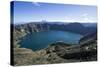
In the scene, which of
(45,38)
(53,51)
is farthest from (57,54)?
(45,38)

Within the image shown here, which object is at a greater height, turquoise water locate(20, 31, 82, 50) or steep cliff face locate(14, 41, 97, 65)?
turquoise water locate(20, 31, 82, 50)

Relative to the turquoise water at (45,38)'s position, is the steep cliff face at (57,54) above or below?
below

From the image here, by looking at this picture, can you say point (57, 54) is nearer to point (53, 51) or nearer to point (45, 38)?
point (53, 51)

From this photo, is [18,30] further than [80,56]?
No
